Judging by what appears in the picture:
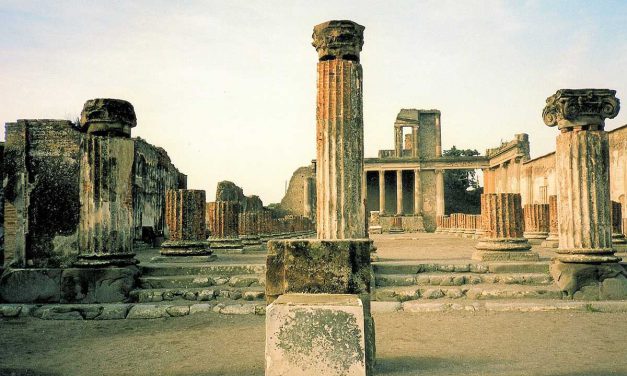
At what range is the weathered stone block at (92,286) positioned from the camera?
6785 millimetres

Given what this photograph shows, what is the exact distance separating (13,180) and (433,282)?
240 inches

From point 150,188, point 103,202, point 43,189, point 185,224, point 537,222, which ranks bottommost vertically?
point 537,222

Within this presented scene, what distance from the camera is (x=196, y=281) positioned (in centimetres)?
735

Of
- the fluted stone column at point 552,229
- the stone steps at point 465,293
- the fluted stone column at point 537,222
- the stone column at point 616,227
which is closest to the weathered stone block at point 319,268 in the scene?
the stone steps at point 465,293

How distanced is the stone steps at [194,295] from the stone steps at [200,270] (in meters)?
0.59

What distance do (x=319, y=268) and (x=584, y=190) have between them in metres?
5.08

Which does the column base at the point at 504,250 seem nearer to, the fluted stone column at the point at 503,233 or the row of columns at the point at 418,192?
the fluted stone column at the point at 503,233

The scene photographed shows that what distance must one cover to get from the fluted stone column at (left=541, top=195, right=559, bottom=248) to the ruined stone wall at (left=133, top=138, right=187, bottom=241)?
1121 cm

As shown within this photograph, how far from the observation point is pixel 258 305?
645cm

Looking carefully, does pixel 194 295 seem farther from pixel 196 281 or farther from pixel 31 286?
pixel 31 286

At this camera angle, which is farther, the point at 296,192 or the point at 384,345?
the point at 296,192

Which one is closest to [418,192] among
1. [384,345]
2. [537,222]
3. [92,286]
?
[537,222]

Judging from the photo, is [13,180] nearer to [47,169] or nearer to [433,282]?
[47,169]

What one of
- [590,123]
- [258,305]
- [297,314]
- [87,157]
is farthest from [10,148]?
[590,123]
